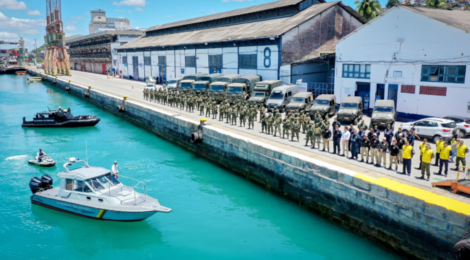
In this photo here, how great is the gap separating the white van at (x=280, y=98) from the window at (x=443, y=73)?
10189 mm

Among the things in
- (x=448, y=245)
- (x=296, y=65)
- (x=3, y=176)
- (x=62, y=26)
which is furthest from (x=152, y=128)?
(x=62, y=26)

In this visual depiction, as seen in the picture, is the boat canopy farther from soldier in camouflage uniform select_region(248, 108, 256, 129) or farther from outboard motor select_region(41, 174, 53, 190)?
soldier in camouflage uniform select_region(248, 108, 256, 129)

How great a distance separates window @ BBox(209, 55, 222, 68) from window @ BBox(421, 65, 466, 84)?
26922 millimetres

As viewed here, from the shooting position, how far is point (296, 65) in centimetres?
3603

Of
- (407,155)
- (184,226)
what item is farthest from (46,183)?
(407,155)

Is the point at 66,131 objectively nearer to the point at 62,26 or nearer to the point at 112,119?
the point at 112,119

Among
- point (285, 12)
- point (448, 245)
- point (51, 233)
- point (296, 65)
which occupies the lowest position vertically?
point (51, 233)

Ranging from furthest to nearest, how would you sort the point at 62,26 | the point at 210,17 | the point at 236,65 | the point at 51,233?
the point at 62,26 < the point at 210,17 < the point at 236,65 < the point at 51,233

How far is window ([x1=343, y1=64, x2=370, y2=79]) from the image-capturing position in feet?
94.2

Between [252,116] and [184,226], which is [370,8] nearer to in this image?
[252,116]

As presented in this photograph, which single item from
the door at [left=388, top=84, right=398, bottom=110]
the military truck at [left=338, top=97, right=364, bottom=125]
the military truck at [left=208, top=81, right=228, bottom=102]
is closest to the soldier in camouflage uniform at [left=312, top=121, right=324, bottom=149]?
the military truck at [left=338, top=97, right=364, bottom=125]

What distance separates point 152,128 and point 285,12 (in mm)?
23848

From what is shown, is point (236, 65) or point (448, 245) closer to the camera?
point (448, 245)

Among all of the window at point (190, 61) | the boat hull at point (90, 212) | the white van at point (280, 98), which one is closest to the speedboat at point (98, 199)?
the boat hull at point (90, 212)
